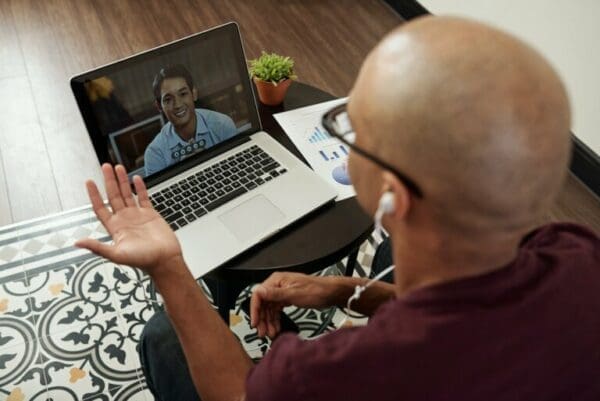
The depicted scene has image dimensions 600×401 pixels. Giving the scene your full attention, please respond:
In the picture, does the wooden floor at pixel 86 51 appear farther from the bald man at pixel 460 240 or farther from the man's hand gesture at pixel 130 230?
the bald man at pixel 460 240

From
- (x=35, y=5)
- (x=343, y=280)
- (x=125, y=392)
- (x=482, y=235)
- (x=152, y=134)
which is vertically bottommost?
(x=125, y=392)

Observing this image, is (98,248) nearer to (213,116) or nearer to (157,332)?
(157,332)

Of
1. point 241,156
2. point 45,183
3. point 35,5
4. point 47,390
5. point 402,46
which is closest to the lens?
point 402,46

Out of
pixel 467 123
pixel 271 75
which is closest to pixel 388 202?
pixel 467 123

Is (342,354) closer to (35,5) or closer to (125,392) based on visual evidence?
(125,392)

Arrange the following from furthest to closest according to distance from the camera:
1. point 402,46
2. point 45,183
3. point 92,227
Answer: point 45,183 < point 92,227 < point 402,46

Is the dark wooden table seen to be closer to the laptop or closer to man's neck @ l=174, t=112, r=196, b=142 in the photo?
the laptop

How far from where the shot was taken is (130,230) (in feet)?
3.00

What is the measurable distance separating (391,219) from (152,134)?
63 centimetres

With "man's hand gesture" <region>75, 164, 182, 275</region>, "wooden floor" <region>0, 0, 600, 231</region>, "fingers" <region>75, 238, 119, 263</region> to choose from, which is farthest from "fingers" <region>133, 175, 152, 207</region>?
"wooden floor" <region>0, 0, 600, 231</region>

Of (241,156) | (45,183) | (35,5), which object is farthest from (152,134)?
(35,5)

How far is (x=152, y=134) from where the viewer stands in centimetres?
112

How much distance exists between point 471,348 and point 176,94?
2.60ft

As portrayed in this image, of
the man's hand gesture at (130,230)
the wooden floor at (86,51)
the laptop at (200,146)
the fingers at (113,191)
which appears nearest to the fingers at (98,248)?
the man's hand gesture at (130,230)
